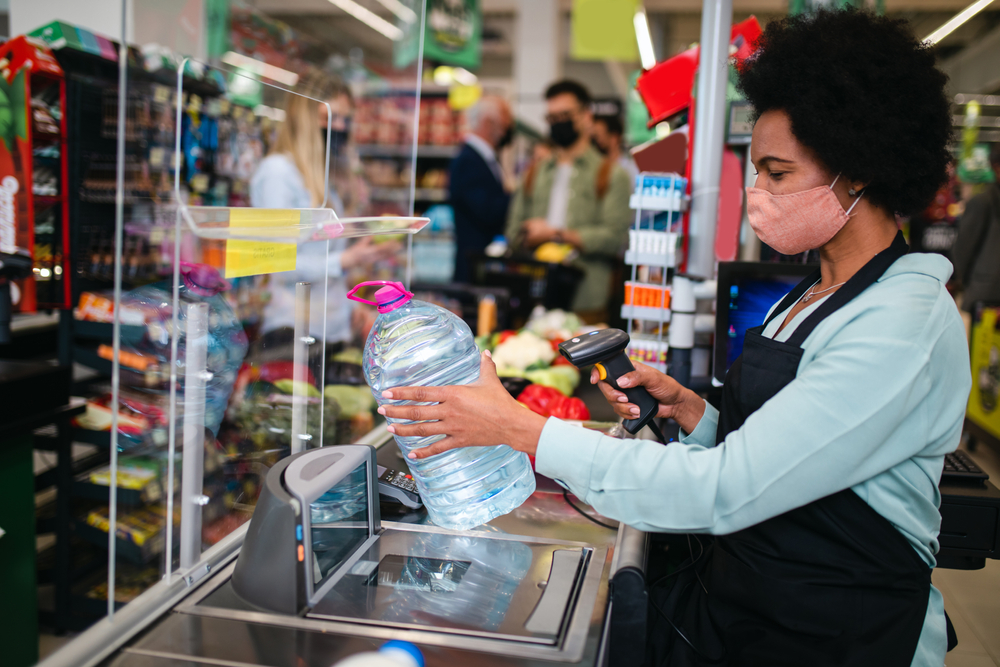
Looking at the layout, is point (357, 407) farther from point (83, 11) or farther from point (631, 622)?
point (83, 11)

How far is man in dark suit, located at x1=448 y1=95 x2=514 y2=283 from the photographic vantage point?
5.06 meters

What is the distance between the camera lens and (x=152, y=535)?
4.30 feet

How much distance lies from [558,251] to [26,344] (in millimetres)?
2844

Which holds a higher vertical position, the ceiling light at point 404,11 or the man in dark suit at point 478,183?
the ceiling light at point 404,11

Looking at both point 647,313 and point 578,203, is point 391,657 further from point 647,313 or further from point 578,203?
point 578,203

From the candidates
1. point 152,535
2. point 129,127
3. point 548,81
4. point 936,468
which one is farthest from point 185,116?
point 548,81

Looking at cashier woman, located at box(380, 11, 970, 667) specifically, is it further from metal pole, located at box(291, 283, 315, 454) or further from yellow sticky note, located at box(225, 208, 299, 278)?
metal pole, located at box(291, 283, 315, 454)

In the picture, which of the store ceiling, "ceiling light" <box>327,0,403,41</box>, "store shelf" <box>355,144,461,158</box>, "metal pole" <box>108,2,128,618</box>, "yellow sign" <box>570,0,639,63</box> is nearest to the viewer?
"metal pole" <box>108,2,128,618</box>

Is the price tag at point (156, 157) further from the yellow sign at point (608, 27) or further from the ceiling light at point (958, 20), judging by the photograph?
the ceiling light at point (958, 20)

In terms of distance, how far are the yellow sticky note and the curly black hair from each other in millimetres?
904

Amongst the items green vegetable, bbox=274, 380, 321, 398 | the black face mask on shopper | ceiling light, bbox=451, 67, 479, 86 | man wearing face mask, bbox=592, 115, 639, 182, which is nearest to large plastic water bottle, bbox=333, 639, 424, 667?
green vegetable, bbox=274, 380, 321, 398

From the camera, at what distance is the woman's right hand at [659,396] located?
141cm

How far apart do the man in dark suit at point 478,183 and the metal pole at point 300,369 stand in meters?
3.44

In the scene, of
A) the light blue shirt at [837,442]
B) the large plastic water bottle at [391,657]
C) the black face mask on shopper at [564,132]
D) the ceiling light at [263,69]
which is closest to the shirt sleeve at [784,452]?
the light blue shirt at [837,442]
